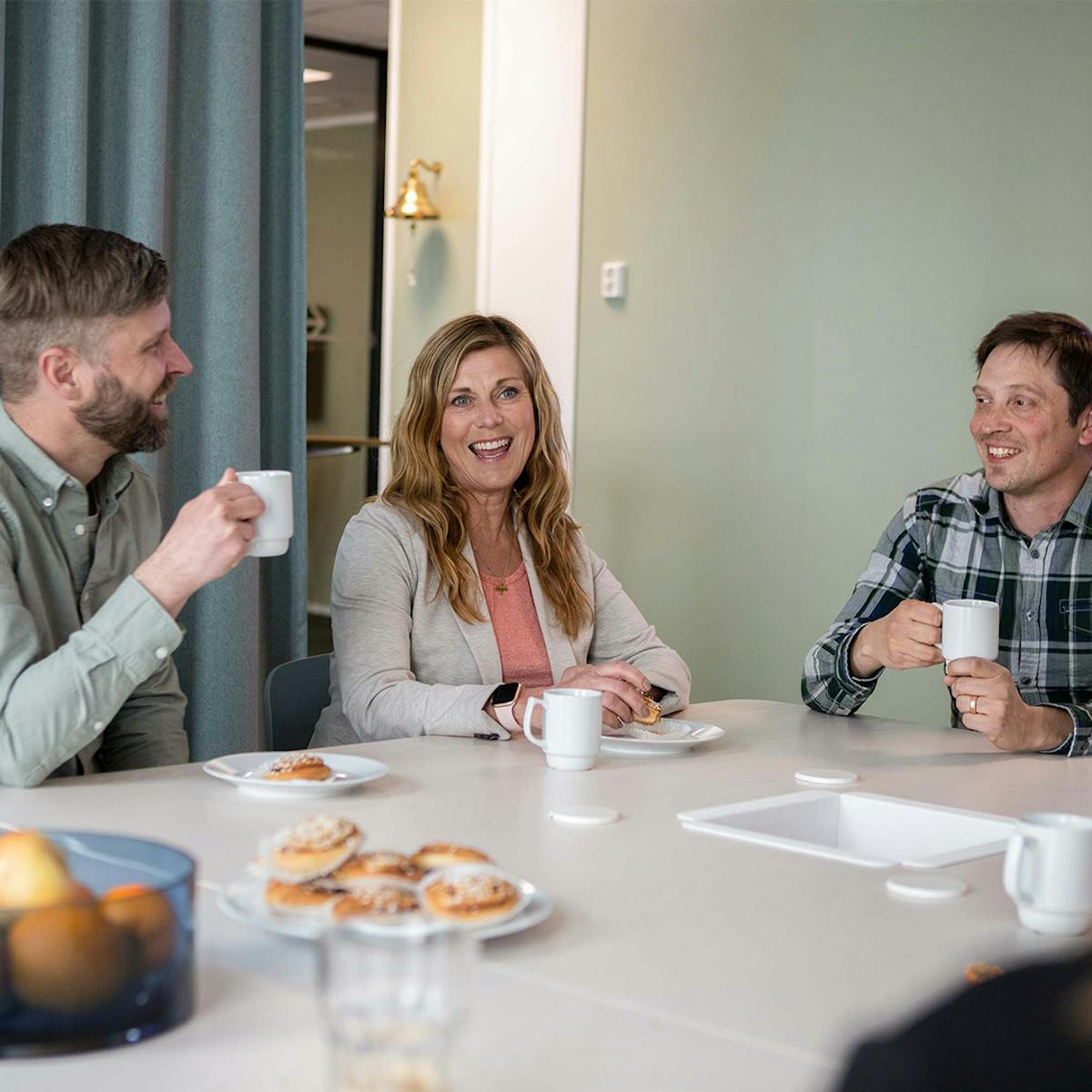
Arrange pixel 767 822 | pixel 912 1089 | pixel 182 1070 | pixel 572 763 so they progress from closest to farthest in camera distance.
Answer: pixel 912 1089 → pixel 182 1070 → pixel 767 822 → pixel 572 763

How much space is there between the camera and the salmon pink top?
2393mm

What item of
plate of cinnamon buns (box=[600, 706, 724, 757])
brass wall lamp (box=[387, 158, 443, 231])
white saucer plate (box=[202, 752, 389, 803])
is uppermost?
brass wall lamp (box=[387, 158, 443, 231])

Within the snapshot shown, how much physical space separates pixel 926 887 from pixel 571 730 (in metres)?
0.59

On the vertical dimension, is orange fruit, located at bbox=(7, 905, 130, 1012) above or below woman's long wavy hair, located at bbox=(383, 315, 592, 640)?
below

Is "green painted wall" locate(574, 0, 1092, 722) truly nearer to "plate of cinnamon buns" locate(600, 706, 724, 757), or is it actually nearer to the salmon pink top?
the salmon pink top

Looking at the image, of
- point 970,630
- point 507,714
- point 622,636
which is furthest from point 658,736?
point 622,636

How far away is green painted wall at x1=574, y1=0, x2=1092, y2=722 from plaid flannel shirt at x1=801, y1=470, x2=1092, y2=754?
1.37m

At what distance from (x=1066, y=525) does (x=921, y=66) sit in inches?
74.8

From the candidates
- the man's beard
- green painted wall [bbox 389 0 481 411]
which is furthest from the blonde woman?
green painted wall [bbox 389 0 481 411]

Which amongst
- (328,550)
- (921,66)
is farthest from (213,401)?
(328,550)

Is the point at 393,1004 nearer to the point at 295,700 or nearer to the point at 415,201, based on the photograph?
the point at 295,700

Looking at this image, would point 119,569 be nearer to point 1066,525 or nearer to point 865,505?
point 1066,525

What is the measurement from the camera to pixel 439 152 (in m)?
5.20

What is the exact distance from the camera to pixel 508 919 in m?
1.08
